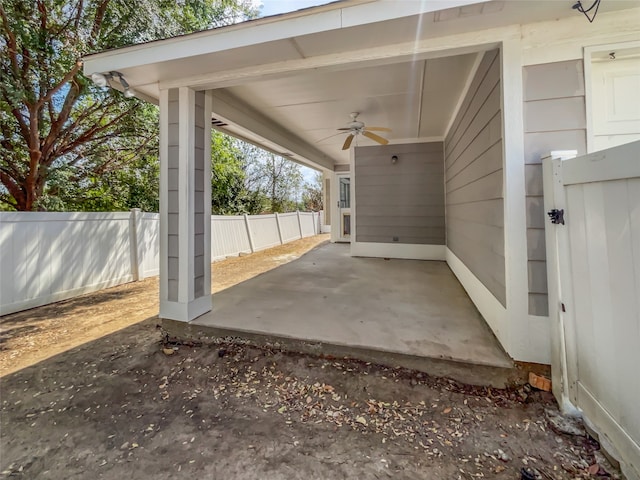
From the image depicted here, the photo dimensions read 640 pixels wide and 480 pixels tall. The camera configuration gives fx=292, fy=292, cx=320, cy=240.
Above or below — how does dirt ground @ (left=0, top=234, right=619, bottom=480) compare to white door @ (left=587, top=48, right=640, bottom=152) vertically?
below

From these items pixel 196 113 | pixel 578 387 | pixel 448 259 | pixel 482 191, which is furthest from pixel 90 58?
pixel 448 259

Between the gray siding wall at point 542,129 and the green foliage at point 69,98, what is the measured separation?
539 cm

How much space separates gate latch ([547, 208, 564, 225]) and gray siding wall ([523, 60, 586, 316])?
0.64 ft

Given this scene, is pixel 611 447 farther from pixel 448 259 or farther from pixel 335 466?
pixel 448 259

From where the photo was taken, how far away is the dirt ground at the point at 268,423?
55.1 inches

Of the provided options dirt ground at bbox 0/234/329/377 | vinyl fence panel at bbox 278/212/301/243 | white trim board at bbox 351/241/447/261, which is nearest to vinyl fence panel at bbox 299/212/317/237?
vinyl fence panel at bbox 278/212/301/243

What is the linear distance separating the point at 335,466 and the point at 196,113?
3.02 m

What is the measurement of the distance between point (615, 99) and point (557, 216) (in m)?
1.01

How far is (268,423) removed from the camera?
67.5 inches

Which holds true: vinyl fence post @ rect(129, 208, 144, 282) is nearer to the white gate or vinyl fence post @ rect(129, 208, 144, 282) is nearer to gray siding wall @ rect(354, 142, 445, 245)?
gray siding wall @ rect(354, 142, 445, 245)

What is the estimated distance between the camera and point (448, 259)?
5418 millimetres

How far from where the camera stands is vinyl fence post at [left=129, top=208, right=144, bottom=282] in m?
4.96

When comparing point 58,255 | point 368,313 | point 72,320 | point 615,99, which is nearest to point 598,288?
point 615,99

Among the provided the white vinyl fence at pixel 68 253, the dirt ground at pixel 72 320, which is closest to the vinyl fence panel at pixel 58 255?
the white vinyl fence at pixel 68 253
